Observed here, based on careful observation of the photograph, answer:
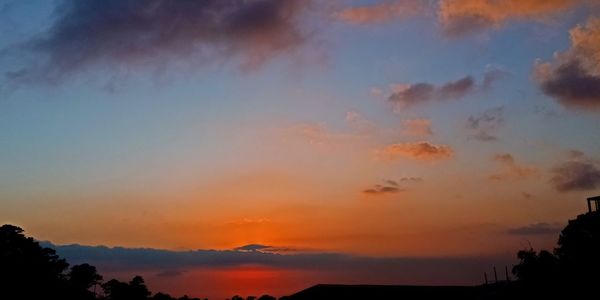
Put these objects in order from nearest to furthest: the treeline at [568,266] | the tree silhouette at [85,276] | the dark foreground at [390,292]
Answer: the treeline at [568,266], the dark foreground at [390,292], the tree silhouette at [85,276]

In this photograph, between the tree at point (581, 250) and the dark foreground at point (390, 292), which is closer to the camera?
the tree at point (581, 250)

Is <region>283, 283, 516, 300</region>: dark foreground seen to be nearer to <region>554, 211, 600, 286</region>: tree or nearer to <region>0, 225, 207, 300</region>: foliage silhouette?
<region>554, 211, 600, 286</region>: tree

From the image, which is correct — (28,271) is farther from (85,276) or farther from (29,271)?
(85,276)

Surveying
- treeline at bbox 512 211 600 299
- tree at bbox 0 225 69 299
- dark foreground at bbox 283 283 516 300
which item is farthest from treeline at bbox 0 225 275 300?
treeline at bbox 512 211 600 299

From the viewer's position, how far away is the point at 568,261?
177 ft

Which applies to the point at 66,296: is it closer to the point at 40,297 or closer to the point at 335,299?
the point at 40,297

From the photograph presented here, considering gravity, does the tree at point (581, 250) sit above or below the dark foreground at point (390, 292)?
above

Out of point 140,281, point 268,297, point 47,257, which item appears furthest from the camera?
point 268,297

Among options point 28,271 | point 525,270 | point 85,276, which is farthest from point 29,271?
point 525,270

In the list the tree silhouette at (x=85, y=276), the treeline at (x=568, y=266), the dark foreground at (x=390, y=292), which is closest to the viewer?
the treeline at (x=568, y=266)

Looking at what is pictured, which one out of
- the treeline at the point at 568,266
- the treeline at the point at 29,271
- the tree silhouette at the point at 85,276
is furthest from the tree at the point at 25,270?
the treeline at the point at 568,266

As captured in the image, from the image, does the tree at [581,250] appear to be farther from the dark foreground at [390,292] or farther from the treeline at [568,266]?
the dark foreground at [390,292]

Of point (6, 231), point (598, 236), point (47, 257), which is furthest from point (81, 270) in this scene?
point (598, 236)

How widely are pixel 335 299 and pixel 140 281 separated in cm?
5687
